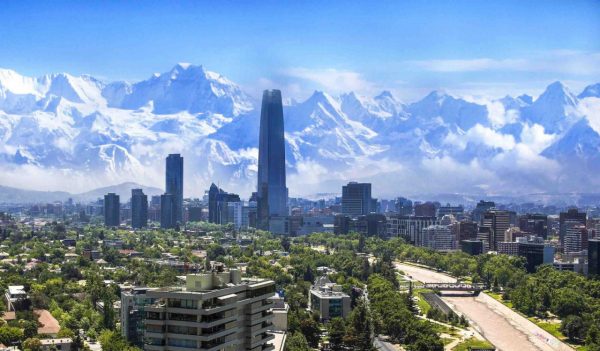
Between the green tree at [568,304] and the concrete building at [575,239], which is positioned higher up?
the concrete building at [575,239]

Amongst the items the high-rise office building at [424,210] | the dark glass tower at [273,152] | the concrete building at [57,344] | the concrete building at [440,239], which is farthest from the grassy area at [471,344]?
the dark glass tower at [273,152]

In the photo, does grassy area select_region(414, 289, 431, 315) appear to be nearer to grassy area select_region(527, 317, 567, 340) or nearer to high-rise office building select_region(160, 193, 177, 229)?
grassy area select_region(527, 317, 567, 340)

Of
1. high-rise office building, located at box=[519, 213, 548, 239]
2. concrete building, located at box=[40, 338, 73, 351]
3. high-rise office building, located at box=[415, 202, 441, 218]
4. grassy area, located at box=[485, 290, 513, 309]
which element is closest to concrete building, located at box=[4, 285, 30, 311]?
concrete building, located at box=[40, 338, 73, 351]

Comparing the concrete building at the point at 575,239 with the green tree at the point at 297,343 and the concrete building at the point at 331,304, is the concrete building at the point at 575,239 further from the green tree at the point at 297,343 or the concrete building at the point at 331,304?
the green tree at the point at 297,343

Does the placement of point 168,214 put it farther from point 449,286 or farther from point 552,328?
point 552,328

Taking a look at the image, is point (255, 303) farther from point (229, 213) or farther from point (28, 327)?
point (229, 213)

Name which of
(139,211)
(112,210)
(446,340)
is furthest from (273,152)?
(446,340)
